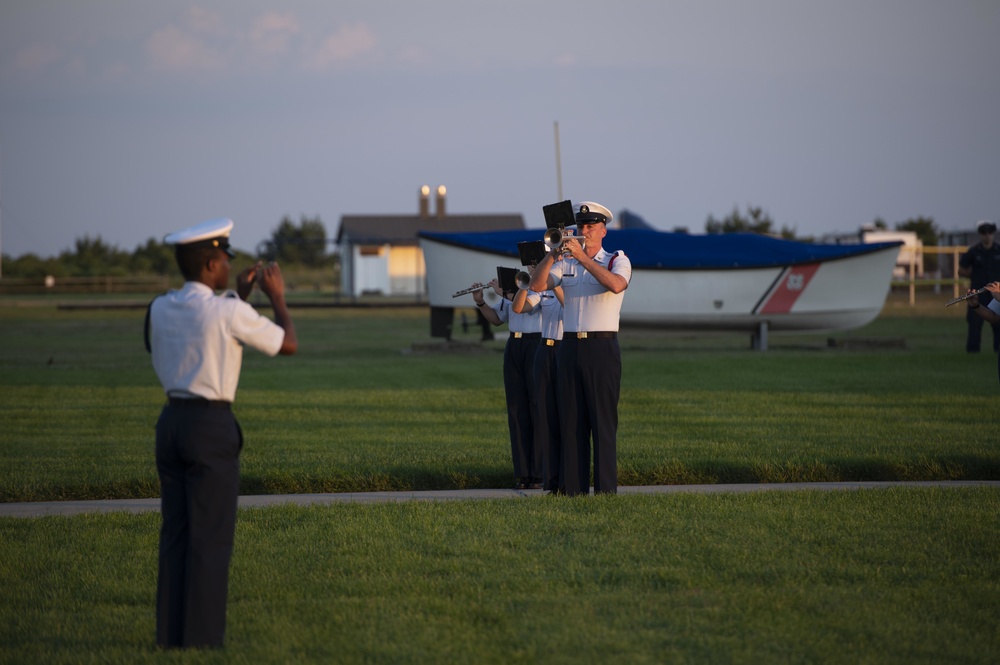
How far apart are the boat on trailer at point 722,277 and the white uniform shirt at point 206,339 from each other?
19649 mm

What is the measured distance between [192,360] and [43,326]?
31.2 metres

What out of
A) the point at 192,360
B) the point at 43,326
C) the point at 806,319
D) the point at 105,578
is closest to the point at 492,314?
the point at 105,578

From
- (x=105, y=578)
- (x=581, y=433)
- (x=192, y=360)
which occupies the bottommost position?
(x=105, y=578)

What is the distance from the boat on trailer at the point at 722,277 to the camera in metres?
25.1

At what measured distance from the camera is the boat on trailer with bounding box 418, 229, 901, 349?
2508 centimetres

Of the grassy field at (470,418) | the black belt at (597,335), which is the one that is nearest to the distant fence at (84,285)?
the grassy field at (470,418)

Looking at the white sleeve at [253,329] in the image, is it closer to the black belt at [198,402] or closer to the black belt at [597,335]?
the black belt at [198,402]

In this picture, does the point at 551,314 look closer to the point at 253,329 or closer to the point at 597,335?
the point at 597,335

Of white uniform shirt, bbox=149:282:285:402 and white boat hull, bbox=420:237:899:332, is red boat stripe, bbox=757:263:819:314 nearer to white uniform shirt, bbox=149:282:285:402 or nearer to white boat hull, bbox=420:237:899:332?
white boat hull, bbox=420:237:899:332

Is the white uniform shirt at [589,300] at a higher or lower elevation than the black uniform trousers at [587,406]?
higher

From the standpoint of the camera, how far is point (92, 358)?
74.3 feet

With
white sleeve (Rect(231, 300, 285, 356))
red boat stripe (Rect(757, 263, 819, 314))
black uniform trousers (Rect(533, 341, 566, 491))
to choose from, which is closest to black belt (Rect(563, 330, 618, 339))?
black uniform trousers (Rect(533, 341, 566, 491))

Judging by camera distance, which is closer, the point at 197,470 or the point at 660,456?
the point at 197,470

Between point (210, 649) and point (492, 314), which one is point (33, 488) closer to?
point (492, 314)
